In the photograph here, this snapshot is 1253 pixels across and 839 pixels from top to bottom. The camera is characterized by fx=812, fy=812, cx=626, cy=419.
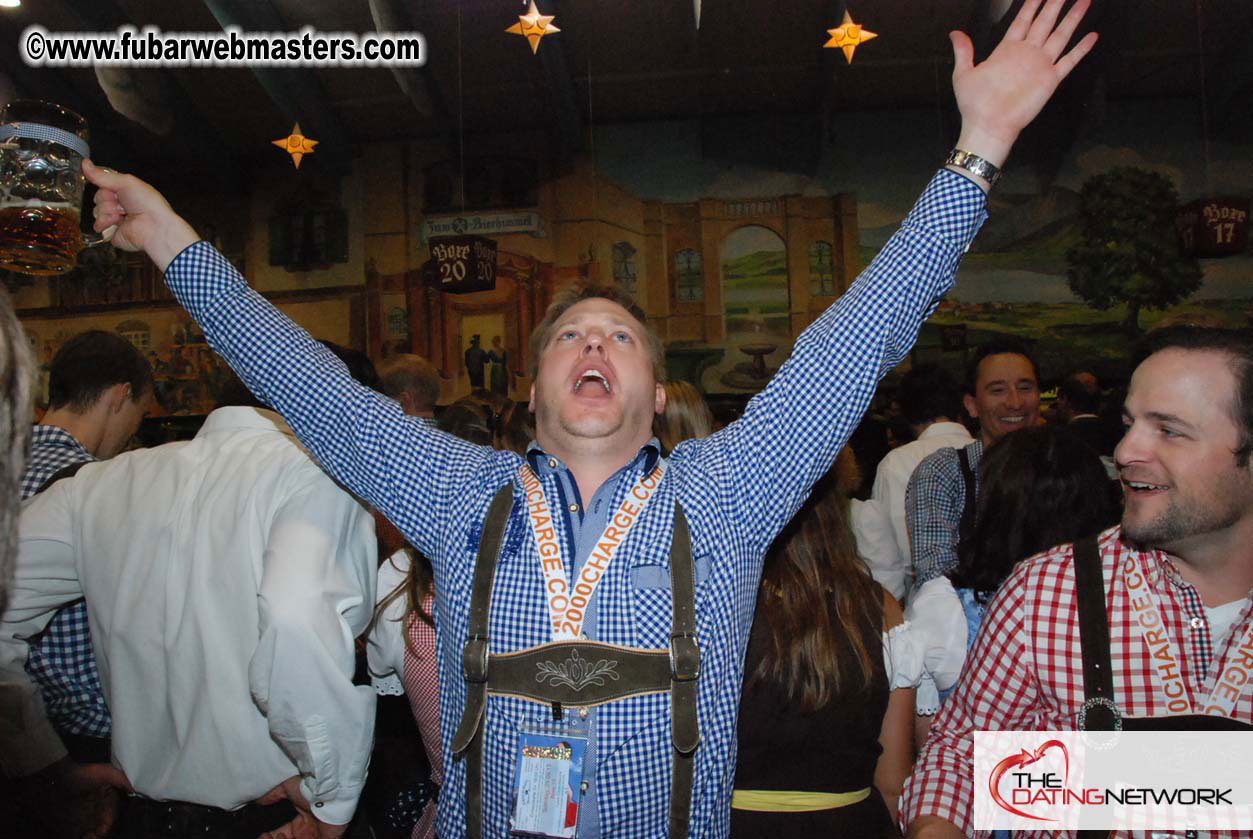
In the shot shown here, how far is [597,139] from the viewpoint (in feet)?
42.6

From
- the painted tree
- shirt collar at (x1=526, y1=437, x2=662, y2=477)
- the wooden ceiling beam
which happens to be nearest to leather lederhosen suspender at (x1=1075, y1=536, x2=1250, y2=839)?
shirt collar at (x1=526, y1=437, x2=662, y2=477)

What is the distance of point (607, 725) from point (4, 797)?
834mm

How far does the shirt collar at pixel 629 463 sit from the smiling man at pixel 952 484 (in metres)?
1.52

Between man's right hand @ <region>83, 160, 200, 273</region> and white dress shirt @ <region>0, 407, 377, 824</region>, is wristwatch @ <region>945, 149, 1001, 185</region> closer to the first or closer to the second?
white dress shirt @ <region>0, 407, 377, 824</region>

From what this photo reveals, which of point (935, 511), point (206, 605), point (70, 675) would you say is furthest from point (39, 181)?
point (935, 511)

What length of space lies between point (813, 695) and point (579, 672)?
66 centimetres

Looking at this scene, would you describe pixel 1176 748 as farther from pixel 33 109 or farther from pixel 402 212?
pixel 402 212

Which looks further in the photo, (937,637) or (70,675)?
(937,637)

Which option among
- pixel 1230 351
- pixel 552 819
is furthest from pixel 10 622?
pixel 1230 351

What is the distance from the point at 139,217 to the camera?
5.90 feet

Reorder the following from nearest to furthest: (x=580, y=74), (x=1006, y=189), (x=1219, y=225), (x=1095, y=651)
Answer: (x=1095, y=651), (x=1219, y=225), (x=580, y=74), (x=1006, y=189)

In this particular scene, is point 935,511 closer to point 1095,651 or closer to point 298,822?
point 1095,651

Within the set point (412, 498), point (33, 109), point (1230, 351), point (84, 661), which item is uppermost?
point (33, 109)

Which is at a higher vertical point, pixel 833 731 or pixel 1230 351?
Result: pixel 1230 351
